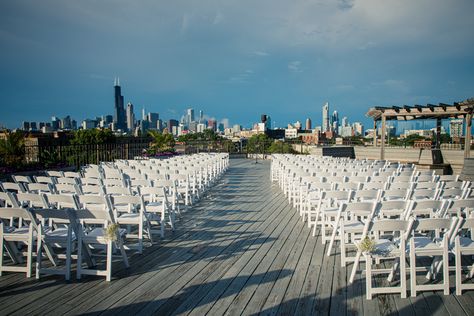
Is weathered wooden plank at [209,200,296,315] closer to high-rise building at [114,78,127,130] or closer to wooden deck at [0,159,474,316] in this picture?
wooden deck at [0,159,474,316]

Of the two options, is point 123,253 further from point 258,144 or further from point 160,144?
point 258,144

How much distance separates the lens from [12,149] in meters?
10.3

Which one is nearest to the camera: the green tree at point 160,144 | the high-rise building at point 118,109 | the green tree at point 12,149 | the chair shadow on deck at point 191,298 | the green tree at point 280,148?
the chair shadow on deck at point 191,298

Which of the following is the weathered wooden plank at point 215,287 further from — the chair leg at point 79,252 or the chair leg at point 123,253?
the chair leg at point 79,252

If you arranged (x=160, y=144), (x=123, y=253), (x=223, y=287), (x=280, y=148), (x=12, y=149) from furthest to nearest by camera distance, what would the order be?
1. (x=280, y=148)
2. (x=160, y=144)
3. (x=12, y=149)
4. (x=123, y=253)
5. (x=223, y=287)

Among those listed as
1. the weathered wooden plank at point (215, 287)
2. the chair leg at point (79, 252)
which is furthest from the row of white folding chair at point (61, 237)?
the weathered wooden plank at point (215, 287)

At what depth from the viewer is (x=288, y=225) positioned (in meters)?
6.23

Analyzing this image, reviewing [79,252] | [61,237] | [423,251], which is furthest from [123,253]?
[423,251]

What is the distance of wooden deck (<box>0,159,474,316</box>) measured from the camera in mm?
3090

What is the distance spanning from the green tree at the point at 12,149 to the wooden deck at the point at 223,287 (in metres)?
7.97

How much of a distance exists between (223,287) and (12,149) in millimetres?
10052

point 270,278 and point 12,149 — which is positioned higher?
point 12,149

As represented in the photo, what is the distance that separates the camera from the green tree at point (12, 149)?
10.2 meters

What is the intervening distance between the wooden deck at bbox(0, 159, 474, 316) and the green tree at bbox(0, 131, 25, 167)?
26.2 feet
